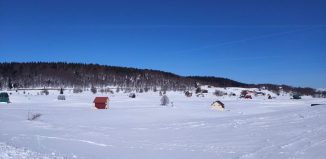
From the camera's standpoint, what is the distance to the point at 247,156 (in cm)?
1512

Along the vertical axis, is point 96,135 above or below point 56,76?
below

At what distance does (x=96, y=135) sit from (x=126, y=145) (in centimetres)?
500

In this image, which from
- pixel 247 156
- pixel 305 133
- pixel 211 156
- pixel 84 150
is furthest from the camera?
pixel 305 133

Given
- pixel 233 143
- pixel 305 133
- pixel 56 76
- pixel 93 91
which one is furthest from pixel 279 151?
pixel 56 76

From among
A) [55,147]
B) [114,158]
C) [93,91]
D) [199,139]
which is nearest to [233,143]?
[199,139]

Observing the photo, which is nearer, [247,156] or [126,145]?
[247,156]

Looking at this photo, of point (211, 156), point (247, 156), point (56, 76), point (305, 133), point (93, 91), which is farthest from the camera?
point (56, 76)

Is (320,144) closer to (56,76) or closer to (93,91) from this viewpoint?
(93,91)

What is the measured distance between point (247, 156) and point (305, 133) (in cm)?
792

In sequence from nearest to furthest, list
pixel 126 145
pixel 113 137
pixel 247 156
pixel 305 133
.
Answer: pixel 247 156 < pixel 126 145 < pixel 305 133 < pixel 113 137

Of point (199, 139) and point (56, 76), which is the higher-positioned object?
point (56, 76)

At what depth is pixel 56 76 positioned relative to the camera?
183875 millimetres

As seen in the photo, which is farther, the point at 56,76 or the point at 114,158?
the point at 56,76

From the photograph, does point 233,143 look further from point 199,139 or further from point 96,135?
point 96,135
